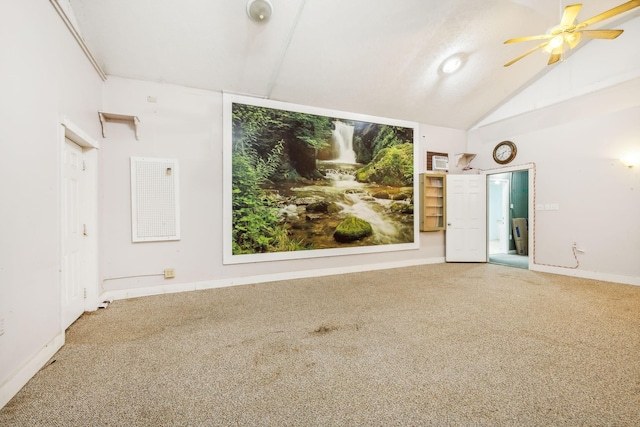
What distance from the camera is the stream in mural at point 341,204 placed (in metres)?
4.24

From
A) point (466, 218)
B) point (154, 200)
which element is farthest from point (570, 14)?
point (154, 200)

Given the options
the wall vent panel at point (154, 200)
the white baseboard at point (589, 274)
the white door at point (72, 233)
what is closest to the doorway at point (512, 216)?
the white baseboard at point (589, 274)

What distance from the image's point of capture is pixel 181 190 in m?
3.58

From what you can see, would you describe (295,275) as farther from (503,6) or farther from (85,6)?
(503,6)

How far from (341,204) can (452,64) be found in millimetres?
2920

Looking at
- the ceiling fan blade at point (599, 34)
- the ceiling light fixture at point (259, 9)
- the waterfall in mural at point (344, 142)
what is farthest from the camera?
the waterfall in mural at point (344, 142)

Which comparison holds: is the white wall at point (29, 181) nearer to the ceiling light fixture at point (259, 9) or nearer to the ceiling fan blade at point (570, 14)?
the ceiling light fixture at point (259, 9)

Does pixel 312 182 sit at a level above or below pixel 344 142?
below

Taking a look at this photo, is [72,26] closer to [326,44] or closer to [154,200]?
[154,200]

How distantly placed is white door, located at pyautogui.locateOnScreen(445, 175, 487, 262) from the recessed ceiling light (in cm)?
210

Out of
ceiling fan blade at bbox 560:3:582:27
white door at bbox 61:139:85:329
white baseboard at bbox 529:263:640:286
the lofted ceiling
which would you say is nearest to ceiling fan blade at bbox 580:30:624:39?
ceiling fan blade at bbox 560:3:582:27

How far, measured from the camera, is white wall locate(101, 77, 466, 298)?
330 cm

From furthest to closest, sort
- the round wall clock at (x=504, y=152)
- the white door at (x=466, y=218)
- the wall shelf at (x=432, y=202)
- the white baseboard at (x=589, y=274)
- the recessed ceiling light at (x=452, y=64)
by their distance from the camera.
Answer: the white door at (x=466, y=218) → the wall shelf at (x=432, y=202) → the round wall clock at (x=504, y=152) → the recessed ceiling light at (x=452, y=64) → the white baseboard at (x=589, y=274)

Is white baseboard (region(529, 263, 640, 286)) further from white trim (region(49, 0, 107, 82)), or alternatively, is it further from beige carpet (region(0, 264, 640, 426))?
white trim (region(49, 0, 107, 82))
